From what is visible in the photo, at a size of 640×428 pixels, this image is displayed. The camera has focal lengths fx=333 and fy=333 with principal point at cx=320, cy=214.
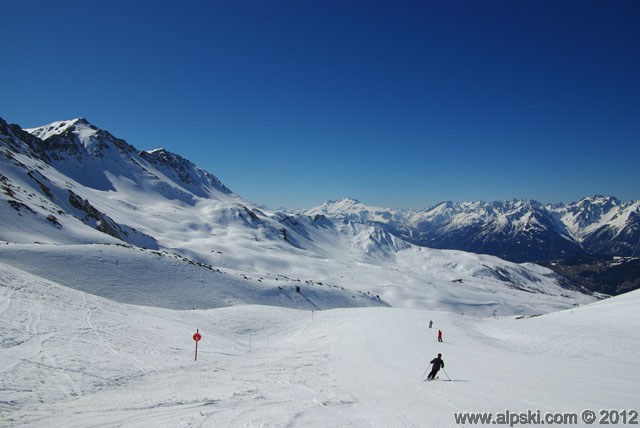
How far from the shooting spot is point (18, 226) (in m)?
54.9

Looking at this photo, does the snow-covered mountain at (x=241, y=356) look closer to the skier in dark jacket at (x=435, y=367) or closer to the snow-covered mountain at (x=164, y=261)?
the snow-covered mountain at (x=164, y=261)

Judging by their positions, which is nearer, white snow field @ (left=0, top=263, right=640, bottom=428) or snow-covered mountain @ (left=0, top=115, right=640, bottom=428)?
white snow field @ (left=0, top=263, right=640, bottom=428)

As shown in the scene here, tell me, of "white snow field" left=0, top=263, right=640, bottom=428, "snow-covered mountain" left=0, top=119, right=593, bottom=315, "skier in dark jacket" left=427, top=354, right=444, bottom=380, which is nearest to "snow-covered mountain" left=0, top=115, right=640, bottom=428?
"white snow field" left=0, top=263, right=640, bottom=428

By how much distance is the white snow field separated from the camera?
11.7m

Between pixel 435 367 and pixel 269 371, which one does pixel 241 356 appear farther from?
pixel 435 367

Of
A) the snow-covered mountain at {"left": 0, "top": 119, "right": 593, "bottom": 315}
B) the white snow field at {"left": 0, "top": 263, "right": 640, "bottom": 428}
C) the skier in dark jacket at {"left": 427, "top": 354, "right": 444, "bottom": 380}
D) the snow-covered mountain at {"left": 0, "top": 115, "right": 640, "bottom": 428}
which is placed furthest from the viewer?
the snow-covered mountain at {"left": 0, "top": 119, "right": 593, "bottom": 315}

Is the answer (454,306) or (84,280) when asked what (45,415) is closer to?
(84,280)

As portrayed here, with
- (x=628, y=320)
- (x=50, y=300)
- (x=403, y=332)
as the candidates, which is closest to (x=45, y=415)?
(x=50, y=300)

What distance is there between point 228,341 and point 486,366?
852 inches

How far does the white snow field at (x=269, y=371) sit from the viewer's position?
11.7 metres

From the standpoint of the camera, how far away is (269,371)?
19359 mm

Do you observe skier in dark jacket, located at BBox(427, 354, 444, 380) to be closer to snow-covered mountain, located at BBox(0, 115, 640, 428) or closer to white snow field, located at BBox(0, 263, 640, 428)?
white snow field, located at BBox(0, 263, 640, 428)

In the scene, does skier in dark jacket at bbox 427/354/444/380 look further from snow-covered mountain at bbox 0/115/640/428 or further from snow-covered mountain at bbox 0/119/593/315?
snow-covered mountain at bbox 0/119/593/315

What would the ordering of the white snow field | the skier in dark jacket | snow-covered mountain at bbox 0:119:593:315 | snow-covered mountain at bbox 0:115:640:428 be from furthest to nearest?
snow-covered mountain at bbox 0:119:593:315 < the skier in dark jacket < snow-covered mountain at bbox 0:115:640:428 < the white snow field
